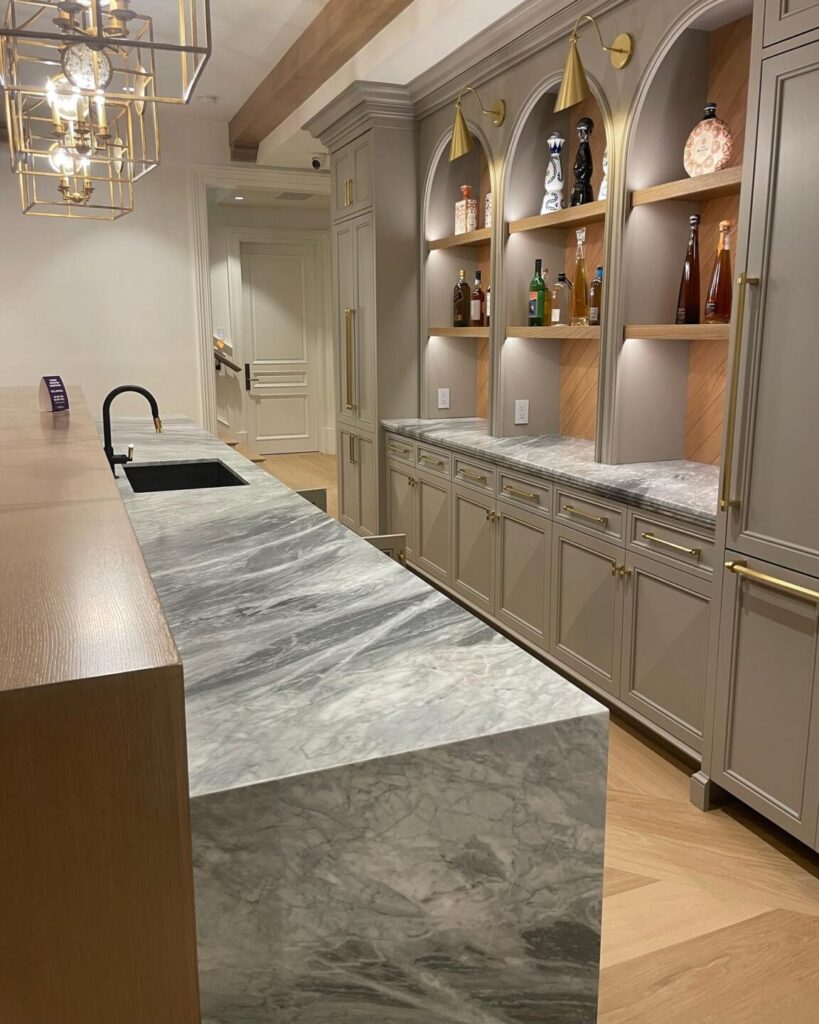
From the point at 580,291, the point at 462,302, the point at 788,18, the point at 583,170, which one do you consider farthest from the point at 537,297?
the point at 788,18

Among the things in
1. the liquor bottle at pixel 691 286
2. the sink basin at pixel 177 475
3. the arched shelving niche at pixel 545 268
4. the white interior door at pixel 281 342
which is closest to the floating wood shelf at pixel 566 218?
the arched shelving niche at pixel 545 268

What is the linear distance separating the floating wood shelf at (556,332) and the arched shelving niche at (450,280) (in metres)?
0.50

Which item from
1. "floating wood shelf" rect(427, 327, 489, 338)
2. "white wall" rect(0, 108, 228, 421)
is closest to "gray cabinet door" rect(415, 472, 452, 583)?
"floating wood shelf" rect(427, 327, 489, 338)

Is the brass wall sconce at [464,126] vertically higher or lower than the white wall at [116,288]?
higher

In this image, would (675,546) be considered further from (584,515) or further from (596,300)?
→ (596,300)

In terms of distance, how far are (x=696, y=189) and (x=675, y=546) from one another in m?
1.21

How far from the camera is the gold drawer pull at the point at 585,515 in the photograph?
3.08m

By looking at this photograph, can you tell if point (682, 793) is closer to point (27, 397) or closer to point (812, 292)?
point (812, 292)

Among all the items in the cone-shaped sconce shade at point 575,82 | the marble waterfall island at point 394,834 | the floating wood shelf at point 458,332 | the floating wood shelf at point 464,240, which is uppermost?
the cone-shaped sconce shade at point 575,82

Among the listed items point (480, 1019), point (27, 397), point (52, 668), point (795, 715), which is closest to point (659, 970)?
point (795, 715)

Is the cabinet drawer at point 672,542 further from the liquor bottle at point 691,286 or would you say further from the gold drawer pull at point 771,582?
the liquor bottle at point 691,286

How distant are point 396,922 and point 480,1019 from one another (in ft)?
0.69

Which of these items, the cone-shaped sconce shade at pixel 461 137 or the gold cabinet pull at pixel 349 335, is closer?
the cone-shaped sconce shade at pixel 461 137

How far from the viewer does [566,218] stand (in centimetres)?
362
